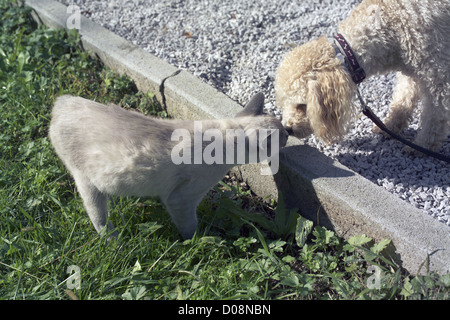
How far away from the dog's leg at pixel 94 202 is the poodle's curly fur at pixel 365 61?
1364mm

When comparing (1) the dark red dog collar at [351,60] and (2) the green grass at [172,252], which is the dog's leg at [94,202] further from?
(1) the dark red dog collar at [351,60]

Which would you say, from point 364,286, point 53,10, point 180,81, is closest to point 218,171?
point 364,286

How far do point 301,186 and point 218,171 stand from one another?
611 millimetres

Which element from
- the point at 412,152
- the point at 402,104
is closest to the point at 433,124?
the point at 412,152

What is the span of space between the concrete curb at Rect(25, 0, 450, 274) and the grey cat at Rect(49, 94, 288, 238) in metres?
0.32

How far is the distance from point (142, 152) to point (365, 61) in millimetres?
1636

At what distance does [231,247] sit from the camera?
2.65 metres

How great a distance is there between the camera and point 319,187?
8.87ft

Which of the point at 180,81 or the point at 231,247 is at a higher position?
the point at 180,81

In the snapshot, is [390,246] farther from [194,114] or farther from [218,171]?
[194,114]

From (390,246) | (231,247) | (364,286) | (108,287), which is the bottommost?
(108,287)

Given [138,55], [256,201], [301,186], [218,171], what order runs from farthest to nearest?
[138,55], [256,201], [301,186], [218,171]

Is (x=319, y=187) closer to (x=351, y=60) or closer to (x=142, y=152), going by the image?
(x=351, y=60)

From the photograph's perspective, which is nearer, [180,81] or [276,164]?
[276,164]
